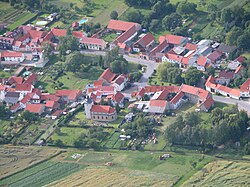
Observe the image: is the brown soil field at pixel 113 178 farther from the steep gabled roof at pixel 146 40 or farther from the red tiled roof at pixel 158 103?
the steep gabled roof at pixel 146 40

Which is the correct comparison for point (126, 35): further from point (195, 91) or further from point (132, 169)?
point (132, 169)

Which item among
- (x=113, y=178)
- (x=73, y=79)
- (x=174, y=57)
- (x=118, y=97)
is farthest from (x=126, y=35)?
(x=113, y=178)

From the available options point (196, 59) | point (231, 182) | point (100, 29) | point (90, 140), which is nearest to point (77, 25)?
point (100, 29)

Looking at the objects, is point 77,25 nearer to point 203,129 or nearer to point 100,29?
point 100,29

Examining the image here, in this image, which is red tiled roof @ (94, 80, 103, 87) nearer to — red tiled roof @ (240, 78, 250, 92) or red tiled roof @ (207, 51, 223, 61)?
red tiled roof @ (207, 51, 223, 61)

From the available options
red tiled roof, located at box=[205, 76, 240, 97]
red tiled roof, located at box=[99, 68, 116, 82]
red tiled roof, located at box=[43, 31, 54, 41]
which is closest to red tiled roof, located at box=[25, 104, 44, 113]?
red tiled roof, located at box=[99, 68, 116, 82]

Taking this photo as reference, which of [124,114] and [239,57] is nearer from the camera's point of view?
[124,114]

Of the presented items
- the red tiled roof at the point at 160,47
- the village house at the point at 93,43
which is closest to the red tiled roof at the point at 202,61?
the red tiled roof at the point at 160,47
